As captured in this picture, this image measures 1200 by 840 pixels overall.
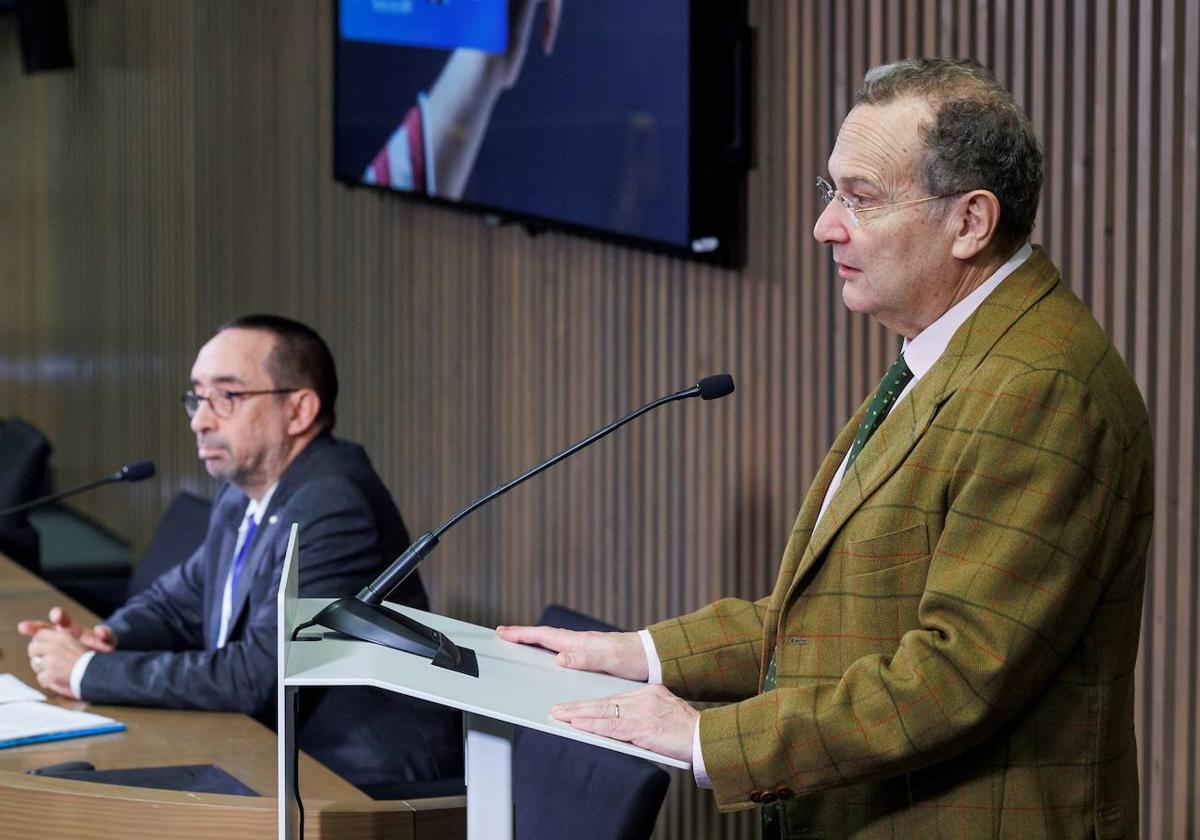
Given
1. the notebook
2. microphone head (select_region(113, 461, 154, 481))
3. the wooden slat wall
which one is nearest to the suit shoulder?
the wooden slat wall

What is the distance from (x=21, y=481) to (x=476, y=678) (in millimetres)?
4283

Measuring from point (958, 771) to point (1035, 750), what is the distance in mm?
81

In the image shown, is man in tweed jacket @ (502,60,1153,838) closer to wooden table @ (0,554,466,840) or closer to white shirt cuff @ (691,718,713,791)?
white shirt cuff @ (691,718,713,791)

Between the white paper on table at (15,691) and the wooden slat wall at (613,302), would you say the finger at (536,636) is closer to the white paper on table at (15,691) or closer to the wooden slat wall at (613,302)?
the wooden slat wall at (613,302)

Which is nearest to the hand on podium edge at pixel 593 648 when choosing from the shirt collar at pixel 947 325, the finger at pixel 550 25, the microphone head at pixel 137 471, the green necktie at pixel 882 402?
the green necktie at pixel 882 402

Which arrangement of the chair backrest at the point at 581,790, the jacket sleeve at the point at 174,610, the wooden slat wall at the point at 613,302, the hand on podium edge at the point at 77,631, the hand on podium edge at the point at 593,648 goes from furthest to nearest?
the jacket sleeve at the point at 174,610 < the hand on podium edge at the point at 77,631 < the wooden slat wall at the point at 613,302 < the chair backrest at the point at 581,790 < the hand on podium edge at the point at 593,648

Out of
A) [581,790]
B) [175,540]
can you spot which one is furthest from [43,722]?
[175,540]

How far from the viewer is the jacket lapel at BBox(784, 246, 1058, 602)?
1667 mm

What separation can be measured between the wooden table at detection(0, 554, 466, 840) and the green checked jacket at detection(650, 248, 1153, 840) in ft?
1.85

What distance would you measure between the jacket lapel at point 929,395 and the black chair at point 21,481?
4.03 metres

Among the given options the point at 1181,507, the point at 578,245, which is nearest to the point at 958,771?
the point at 1181,507

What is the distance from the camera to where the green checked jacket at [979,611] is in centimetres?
158

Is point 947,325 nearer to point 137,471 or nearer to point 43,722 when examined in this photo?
point 43,722

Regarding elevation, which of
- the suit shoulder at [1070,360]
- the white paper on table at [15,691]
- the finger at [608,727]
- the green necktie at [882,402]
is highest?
the suit shoulder at [1070,360]
